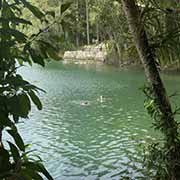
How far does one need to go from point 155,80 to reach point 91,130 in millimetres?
8635

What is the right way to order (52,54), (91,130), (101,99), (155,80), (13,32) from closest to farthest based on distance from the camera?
(13,32)
(52,54)
(155,80)
(91,130)
(101,99)

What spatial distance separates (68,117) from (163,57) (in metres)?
11.0

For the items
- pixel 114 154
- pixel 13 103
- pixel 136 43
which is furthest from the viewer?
pixel 114 154

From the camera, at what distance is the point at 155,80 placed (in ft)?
11.5

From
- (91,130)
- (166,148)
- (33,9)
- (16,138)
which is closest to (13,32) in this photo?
(33,9)

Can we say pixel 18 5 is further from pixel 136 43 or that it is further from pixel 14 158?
pixel 136 43

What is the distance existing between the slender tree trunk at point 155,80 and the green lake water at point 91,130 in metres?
1.46

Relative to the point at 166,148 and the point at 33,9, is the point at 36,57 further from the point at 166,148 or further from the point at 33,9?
the point at 166,148

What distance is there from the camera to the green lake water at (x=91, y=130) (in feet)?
27.3

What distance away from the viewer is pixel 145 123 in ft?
41.7

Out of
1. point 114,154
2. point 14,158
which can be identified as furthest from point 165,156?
point 114,154

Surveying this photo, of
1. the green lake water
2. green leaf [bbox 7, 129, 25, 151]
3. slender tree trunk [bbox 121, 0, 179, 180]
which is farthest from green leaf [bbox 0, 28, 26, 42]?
the green lake water

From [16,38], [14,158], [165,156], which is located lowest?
[165,156]

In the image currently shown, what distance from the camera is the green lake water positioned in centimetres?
833
